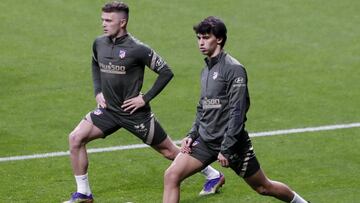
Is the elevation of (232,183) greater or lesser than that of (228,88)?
lesser

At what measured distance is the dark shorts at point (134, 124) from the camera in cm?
1411

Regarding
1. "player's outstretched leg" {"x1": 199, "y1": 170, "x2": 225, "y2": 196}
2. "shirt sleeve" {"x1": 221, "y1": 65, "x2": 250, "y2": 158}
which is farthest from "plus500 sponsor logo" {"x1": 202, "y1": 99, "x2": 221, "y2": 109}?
"player's outstretched leg" {"x1": 199, "y1": 170, "x2": 225, "y2": 196}

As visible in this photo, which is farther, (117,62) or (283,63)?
(283,63)

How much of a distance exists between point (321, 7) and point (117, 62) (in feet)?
39.9

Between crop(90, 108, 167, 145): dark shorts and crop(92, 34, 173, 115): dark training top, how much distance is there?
9cm

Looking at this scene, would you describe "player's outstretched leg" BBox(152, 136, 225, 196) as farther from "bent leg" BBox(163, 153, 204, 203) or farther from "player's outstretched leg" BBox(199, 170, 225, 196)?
"bent leg" BBox(163, 153, 204, 203)

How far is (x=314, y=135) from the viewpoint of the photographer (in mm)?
17188

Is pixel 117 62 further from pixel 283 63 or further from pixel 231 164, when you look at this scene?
pixel 283 63

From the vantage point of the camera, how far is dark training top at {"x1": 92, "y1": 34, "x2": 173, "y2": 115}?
13.9 m

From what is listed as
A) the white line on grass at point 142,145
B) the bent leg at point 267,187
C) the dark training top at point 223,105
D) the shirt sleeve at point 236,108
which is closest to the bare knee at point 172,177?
the dark training top at point 223,105

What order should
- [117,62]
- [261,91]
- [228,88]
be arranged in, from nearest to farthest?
[228,88] → [117,62] → [261,91]

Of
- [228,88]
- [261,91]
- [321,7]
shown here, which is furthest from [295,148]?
[321,7]

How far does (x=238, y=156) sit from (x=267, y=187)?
62cm

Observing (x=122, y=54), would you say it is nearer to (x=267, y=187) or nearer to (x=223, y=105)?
(x=223, y=105)
